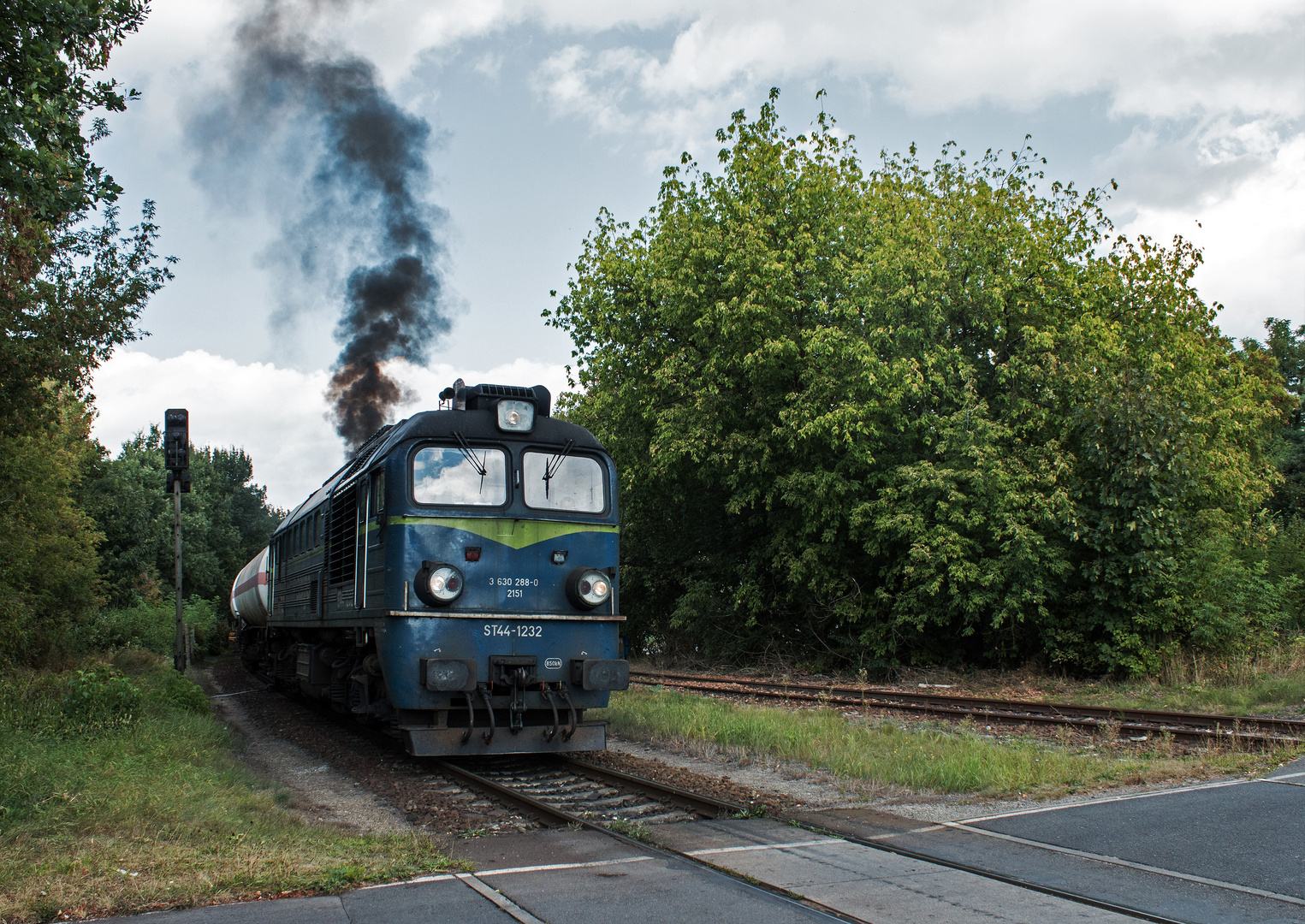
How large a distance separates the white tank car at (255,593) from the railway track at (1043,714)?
952 centimetres

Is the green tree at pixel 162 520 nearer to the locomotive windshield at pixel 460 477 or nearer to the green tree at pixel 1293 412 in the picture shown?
the locomotive windshield at pixel 460 477

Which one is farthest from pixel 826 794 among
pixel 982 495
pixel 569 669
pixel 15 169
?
pixel 982 495

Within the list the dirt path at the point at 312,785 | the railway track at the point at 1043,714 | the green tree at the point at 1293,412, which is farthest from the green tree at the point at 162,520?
the green tree at the point at 1293,412

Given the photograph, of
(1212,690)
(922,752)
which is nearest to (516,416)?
(922,752)

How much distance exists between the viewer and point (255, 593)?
2191cm

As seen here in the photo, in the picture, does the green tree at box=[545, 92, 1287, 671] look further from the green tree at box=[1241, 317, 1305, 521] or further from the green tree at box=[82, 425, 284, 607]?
the green tree at box=[82, 425, 284, 607]

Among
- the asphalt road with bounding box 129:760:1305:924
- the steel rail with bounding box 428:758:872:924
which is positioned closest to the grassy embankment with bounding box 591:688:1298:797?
the asphalt road with bounding box 129:760:1305:924

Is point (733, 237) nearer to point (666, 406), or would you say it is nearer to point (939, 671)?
point (666, 406)

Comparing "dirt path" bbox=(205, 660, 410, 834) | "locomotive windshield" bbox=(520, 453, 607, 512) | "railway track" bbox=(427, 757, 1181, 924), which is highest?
"locomotive windshield" bbox=(520, 453, 607, 512)

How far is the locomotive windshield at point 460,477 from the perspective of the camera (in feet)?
30.0

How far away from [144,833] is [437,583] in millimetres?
3255

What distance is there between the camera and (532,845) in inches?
247

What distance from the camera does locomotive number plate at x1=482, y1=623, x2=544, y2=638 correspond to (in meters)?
8.90

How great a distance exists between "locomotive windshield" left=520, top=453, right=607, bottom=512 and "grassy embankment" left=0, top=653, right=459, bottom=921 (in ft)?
11.9
